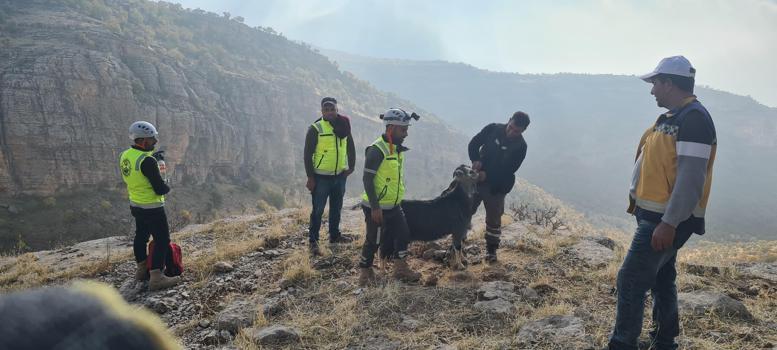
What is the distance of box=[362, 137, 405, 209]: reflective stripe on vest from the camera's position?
4.55 meters

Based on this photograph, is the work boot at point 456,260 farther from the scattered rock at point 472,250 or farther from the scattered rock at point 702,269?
the scattered rock at point 702,269

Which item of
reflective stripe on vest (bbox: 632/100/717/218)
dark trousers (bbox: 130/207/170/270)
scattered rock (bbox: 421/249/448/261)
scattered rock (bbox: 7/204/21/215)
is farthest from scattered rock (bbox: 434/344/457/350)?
scattered rock (bbox: 7/204/21/215)

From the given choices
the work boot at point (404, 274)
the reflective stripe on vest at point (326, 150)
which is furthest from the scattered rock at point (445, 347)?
the reflective stripe on vest at point (326, 150)

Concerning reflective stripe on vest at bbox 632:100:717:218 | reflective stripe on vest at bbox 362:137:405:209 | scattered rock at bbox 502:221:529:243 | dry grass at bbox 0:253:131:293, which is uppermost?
reflective stripe on vest at bbox 632:100:717:218

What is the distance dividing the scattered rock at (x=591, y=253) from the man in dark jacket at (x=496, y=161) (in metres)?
1.24

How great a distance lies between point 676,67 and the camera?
2.78m

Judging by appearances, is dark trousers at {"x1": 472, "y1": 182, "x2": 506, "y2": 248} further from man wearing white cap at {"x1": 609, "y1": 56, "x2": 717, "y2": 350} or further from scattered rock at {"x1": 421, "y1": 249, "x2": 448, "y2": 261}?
man wearing white cap at {"x1": 609, "y1": 56, "x2": 717, "y2": 350}

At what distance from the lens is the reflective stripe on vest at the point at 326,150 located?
227 inches

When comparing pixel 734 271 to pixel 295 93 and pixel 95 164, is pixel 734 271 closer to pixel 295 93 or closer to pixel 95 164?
pixel 95 164

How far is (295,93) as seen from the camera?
39.5 meters

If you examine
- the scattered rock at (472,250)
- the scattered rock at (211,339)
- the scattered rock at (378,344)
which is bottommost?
the scattered rock at (211,339)

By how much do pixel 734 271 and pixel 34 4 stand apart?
1485 inches

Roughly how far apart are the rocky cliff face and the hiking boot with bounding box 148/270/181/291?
20400 millimetres

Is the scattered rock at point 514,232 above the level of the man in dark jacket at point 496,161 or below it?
below
